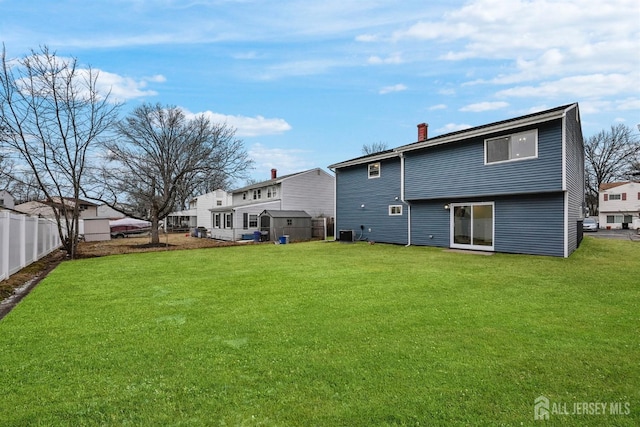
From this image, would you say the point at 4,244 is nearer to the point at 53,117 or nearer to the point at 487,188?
the point at 53,117

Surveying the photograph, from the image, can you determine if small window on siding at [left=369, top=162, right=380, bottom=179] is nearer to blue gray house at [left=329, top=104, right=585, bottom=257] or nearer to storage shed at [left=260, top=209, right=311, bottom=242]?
blue gray house at [left=329, top=104, right=585, bottom=257]

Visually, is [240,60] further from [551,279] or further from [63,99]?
[551,279]

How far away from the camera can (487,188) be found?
13.3 m

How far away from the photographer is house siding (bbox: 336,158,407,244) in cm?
1766

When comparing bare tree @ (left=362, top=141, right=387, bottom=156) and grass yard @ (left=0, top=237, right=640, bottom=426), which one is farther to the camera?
bare tree @ (left=362, top=141, right=387, bottom=156)

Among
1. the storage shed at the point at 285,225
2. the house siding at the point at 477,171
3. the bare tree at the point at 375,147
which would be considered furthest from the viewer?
the bare tree at the point at 375,147

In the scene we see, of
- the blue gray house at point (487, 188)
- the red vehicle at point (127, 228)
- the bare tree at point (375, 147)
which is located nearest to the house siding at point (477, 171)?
the blue gray house at point (487, 188)

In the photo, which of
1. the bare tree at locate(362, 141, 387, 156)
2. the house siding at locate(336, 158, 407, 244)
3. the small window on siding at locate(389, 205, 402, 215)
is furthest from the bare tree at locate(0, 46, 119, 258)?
the bare tree at locate(362, 141, 387, 156)

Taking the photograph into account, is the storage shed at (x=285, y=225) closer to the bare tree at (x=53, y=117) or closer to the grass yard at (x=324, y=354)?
the bare tree at (x=53, y=117)

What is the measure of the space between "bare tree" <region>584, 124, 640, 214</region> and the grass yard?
4918 cm

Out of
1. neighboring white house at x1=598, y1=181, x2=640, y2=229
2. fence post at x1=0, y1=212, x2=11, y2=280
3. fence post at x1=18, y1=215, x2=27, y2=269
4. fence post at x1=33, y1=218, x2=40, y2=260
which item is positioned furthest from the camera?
neighboring white house at x1=598, y1=181, x2=640, y2=229

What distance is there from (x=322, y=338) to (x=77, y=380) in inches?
100

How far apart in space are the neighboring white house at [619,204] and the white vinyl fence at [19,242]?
5393 centimetres

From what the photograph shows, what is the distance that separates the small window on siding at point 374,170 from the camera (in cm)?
1875
